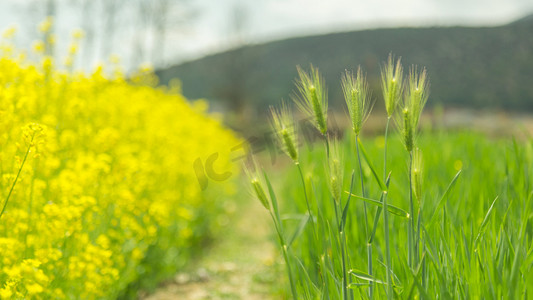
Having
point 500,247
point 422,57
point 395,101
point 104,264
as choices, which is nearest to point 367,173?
point 500,247

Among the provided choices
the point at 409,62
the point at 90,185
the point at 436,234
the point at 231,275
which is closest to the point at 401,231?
the point at 436,234

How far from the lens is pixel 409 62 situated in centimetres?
3086

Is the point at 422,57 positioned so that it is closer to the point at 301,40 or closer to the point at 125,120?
the point at 301,40

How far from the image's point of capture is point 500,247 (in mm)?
1297

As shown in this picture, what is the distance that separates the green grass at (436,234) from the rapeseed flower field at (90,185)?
3.23 feet

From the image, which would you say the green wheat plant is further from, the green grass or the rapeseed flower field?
the rapeseed flower field

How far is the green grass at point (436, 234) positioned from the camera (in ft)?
3.78

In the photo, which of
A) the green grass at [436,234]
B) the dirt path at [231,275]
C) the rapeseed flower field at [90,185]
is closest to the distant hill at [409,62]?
the dirt path at [231,275]

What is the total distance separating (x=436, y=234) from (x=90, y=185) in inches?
71.4

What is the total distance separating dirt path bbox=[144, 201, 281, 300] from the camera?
10.6 feet

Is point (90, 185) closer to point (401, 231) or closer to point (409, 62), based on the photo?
point (401, 231)

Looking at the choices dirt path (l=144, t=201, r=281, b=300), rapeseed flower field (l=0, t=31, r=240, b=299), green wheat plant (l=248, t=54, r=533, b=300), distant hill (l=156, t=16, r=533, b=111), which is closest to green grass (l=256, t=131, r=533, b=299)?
green wheat plant (l=248, t=54, r=533, b=300)

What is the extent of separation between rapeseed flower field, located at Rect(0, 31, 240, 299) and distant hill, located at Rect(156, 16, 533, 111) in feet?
51.8

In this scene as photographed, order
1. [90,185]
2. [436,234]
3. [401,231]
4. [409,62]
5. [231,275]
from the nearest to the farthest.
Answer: [436,234] → [401,231] → [90,185] → [231,275] → [409,62]
